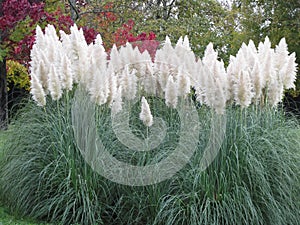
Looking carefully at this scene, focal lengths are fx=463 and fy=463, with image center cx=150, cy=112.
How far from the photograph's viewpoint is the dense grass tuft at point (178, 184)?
405 cm

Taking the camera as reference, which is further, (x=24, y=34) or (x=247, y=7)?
(x=247, y=7)

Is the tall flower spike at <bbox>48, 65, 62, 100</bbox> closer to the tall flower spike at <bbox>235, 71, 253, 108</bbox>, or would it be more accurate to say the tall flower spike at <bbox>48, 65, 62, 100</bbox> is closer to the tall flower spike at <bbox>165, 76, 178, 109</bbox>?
the tall flower spike at <bbox>165, 76, 178, 109</bbox>

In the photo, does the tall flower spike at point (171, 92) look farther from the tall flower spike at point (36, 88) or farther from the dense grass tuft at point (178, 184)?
the tall flower spike at point (36, 88)

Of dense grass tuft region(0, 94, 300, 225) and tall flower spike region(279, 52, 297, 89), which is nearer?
dense grass tuft region(0, 94, 300, 225)

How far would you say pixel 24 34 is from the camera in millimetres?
9266

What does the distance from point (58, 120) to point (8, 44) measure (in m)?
5.15

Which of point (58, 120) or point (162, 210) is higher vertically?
point (58, 120)

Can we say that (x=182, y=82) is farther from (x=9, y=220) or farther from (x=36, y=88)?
(x=9, y=220)

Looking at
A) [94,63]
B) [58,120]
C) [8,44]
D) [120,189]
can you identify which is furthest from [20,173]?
[8,44]

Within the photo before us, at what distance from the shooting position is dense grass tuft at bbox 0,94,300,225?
13.3 ft

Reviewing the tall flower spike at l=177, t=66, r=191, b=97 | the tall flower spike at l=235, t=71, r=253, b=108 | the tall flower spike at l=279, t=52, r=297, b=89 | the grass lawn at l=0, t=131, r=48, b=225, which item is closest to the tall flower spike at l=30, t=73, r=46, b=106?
the grass lawn at l=0, t=131, r=48, b=225

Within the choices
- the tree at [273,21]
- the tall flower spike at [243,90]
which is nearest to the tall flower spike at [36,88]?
the tall flower spike at [243,90]

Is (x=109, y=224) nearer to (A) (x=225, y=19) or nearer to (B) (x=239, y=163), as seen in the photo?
(B) (x=239, y=163)

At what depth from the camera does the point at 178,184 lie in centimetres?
417
